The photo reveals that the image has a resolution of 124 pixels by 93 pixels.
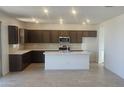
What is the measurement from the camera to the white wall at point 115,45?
23.6 feet

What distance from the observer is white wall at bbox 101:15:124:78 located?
718 centimetres

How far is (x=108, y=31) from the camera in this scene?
30.0ft

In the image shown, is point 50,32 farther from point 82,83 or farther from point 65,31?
point 82,83

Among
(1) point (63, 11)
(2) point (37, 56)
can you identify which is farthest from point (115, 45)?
(2) point (37, 56)

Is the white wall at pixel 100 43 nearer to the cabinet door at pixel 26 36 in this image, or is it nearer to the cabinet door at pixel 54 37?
the cabinet door at pixel 54 37

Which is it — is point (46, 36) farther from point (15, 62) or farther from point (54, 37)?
point (15, 62)

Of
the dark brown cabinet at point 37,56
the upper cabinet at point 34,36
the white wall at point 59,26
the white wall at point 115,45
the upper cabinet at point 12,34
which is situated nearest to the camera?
the white wall at point 115,45

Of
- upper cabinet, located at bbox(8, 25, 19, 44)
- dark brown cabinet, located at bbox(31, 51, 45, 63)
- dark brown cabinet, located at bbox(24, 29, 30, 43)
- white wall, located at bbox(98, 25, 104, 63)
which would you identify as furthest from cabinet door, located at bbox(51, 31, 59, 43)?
upper cabinet, located at bbox(8, 25, 19, 44)

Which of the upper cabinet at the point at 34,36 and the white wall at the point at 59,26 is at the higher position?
the white wall at the point at 59,26

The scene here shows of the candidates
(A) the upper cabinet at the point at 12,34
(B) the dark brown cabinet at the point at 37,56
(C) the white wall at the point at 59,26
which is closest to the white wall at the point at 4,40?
(A) the upper cabinet at the point at 12,34

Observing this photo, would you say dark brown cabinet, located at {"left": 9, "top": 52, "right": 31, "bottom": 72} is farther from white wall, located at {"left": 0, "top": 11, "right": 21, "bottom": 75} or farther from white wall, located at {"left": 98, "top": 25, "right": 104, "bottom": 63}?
white wall, located at {"left": 98, "top": 25, "right": 104, "bottom": 63}

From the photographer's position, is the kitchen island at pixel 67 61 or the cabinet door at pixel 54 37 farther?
the cabinet door at pixel 54 37

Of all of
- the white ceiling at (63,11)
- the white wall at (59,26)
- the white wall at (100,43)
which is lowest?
the white wall at (100,43)

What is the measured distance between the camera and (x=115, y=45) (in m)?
7.95
